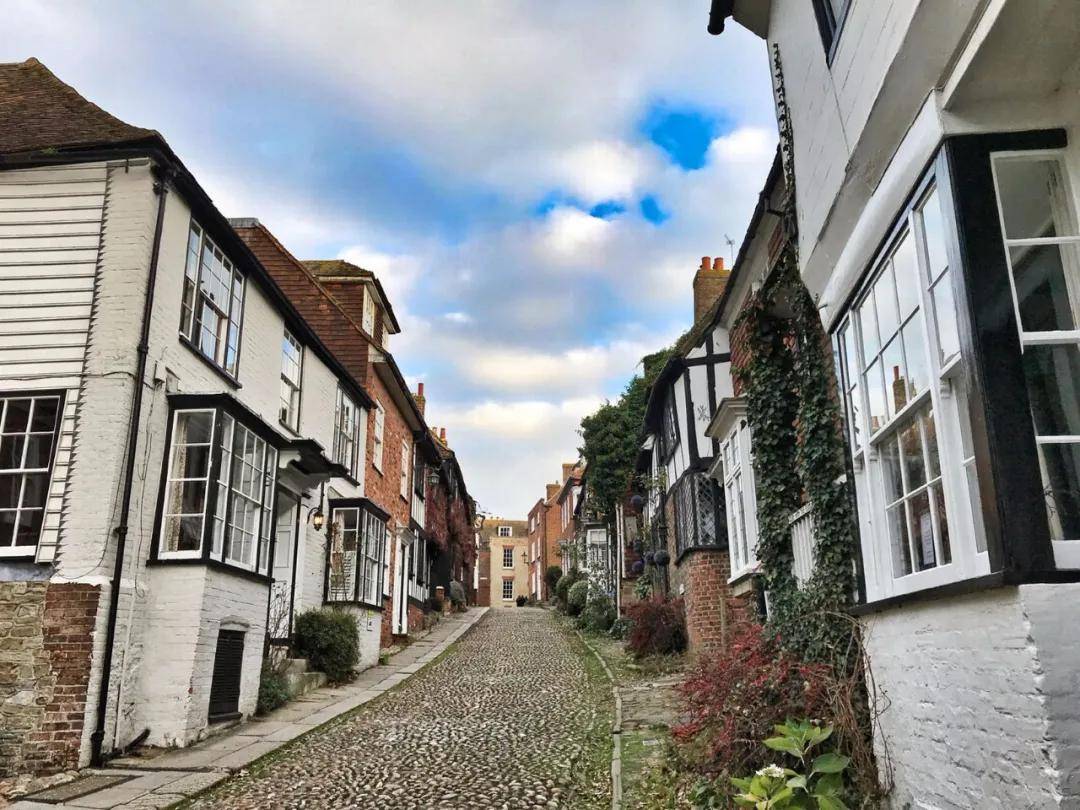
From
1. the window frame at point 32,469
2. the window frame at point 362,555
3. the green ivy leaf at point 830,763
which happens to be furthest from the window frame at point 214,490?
the green ivy leaf at point 830,763

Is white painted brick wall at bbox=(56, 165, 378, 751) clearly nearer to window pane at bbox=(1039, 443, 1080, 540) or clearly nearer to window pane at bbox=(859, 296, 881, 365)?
window pane at bbox=(859, 296, 881, 365)

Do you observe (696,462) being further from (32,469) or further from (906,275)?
(906,275)

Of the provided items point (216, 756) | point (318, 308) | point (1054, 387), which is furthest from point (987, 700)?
point (318, 308)

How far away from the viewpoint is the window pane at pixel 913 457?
4.76 m

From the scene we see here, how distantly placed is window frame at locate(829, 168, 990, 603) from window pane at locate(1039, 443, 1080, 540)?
0.31 meters

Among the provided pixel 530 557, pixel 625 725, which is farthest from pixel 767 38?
pixel 530 557

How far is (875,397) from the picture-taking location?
5.37 metres

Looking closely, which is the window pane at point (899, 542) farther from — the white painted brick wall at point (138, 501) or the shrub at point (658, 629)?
the shrub at point (658, 629)

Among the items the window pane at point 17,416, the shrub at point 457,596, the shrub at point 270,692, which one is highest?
the window pane at point 17,416

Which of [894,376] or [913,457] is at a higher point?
[894,376]

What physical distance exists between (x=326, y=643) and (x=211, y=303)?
5943 millimetres

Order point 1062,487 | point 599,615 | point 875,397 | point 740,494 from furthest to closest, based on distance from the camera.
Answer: point 599,615, point 740,494, point 875,397, point 1062,487

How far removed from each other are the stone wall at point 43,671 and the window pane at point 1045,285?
8482mm

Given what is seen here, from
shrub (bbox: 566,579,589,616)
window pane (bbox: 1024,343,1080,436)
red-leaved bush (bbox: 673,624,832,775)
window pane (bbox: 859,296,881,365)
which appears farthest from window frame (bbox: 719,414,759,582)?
shrub (bbox: 566,579,589,616)
